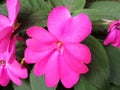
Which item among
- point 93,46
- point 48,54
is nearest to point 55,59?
point 48,54

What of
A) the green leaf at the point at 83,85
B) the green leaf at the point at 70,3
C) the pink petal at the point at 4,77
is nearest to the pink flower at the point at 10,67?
the pink petal at the point at 4,77

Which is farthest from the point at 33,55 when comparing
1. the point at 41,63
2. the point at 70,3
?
the point at 70,3

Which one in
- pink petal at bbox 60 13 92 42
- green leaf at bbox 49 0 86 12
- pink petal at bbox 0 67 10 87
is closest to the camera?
pink petal at bbox 60 13 92 42

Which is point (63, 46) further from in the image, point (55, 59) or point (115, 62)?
point (115, 62)

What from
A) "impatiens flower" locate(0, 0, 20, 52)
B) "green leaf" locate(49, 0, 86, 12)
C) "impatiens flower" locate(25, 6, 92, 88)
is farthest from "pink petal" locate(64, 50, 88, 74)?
"green leaf" locate(49, 0, 86, 12)

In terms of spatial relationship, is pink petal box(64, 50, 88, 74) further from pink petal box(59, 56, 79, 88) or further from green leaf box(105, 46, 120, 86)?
green leaf box(105, 46, 120, 86)

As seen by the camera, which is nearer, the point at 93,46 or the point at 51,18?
the point at 51,18

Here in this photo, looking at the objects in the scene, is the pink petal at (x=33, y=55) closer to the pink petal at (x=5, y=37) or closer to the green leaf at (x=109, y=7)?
the pink petal at (x=5, y=37)
